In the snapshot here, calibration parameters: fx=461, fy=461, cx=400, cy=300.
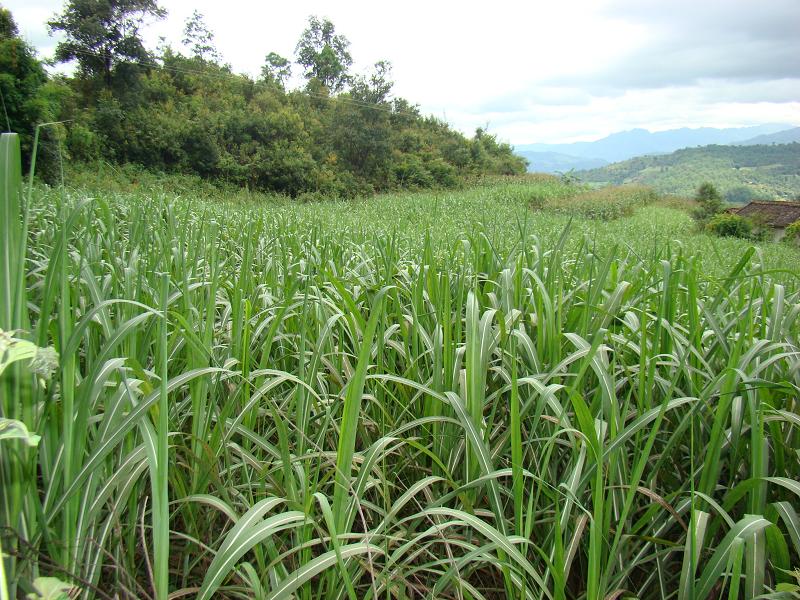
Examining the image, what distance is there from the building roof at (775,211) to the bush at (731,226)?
15.8 feet

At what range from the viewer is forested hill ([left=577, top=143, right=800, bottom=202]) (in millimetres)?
65125

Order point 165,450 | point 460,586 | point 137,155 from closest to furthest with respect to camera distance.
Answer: point 165,450 < point 460,586 < point 137,155

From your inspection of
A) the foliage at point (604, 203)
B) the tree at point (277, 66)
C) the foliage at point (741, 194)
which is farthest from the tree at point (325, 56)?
the foliage at point (741, 194)

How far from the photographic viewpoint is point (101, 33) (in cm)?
2055

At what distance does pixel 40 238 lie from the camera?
2.38 m

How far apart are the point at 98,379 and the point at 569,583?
3.61 feet

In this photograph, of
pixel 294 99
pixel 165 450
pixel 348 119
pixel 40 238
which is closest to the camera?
pixel 165 450

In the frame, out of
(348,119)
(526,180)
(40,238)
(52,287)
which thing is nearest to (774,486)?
(52,287)

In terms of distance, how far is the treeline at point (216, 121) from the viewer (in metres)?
19.9

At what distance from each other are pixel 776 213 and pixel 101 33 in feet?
131

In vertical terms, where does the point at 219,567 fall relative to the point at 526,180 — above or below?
below

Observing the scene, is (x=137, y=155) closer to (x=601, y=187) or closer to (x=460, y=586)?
(x=460, y=586)

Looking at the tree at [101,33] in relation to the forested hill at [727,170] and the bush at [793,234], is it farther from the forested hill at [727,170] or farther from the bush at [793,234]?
the forested hill at [727,170]

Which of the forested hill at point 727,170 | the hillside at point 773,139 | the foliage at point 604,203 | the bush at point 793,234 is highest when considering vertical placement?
the hillside at point 773,139
